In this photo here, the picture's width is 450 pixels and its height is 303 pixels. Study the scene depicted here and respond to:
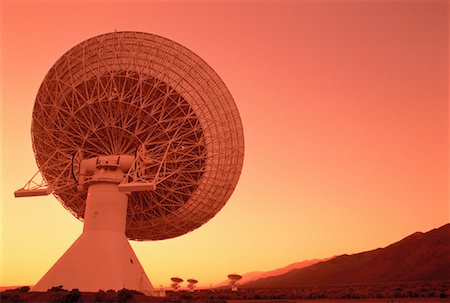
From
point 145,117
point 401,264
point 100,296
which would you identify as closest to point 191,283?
point 145,117

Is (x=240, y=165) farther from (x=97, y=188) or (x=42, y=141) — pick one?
(x=42, y=141)

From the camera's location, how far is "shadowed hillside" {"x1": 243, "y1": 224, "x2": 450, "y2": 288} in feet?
330

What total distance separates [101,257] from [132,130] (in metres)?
8.66

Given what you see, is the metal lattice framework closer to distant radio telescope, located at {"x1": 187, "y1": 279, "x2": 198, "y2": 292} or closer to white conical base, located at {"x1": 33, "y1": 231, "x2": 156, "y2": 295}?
white conical base, located at {"x1": 33, "y1": 231, "x2": 156, "y2": 295}

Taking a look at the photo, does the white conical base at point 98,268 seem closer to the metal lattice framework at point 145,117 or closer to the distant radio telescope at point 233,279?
the metal lattice framework at point 145,117

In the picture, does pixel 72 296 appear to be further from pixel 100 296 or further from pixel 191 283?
pixel 191 283

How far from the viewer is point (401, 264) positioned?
118m

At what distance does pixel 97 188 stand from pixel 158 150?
179 inches

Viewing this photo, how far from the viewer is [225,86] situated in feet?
101

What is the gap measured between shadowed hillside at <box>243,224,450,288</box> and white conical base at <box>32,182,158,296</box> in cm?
7989

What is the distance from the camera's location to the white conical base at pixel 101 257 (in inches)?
967

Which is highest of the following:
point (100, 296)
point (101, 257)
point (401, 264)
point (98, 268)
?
point (401, 264)

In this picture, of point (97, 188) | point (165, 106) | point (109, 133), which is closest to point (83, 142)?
point (109, 133)

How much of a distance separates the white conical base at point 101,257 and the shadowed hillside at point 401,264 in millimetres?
79891
